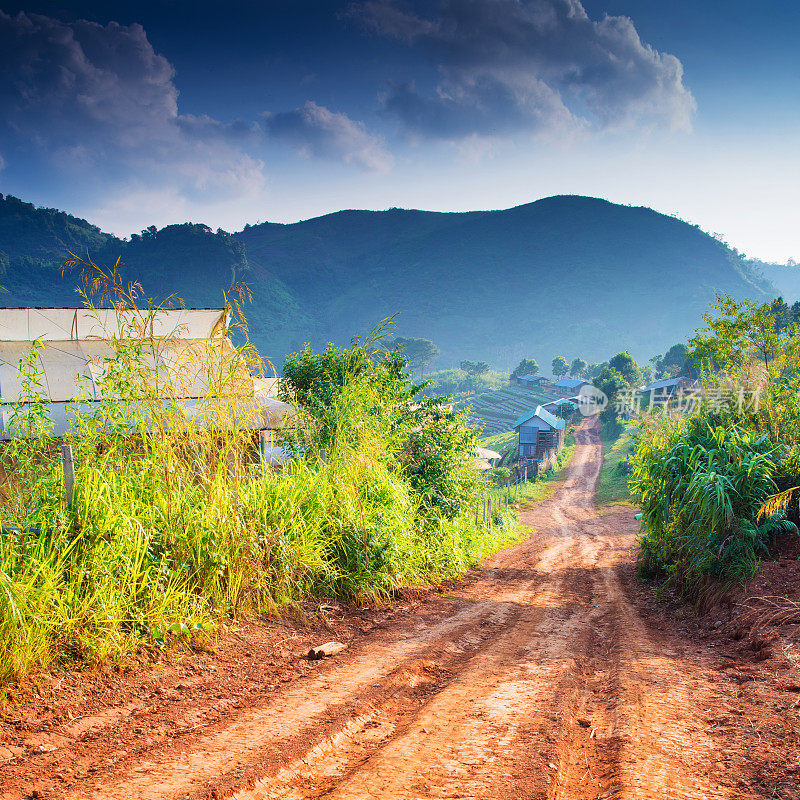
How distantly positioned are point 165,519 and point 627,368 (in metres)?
63.3

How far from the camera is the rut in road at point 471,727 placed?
2480mm

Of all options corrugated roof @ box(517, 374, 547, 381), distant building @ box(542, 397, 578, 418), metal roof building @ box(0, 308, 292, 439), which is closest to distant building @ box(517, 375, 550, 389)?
corrugated roof @ box(517, 374, 547, 381)

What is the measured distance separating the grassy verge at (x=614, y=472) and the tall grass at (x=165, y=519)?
24831mm

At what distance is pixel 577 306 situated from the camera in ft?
586

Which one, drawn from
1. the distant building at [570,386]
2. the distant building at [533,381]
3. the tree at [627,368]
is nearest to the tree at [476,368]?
the distant building at [533,381]

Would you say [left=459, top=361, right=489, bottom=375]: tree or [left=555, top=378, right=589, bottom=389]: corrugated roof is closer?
[left=555, top=378, right=589, bottom=389]: corrugated roof

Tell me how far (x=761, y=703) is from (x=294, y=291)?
184 metres

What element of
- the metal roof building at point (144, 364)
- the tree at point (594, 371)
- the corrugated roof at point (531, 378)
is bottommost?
the metal roof building at point (144, 364)

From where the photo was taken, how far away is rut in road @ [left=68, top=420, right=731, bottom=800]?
2.48 meters

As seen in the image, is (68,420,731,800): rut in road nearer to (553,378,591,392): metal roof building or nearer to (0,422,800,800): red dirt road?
(0,422,800,800): red dirt road

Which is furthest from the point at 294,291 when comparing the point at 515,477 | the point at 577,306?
the point at 515,477

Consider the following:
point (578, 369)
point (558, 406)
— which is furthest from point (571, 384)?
point (578, 369)

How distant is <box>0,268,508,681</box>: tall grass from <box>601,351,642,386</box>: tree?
191 ft

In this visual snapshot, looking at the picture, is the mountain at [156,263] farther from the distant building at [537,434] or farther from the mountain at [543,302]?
the distant building at [537,434]
